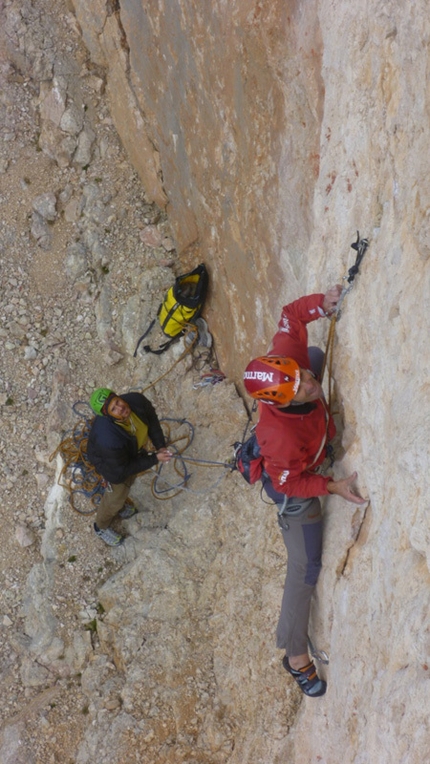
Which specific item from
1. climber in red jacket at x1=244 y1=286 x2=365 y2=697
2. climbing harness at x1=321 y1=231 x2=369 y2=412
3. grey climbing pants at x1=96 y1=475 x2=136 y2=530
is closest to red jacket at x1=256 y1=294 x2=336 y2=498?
climber in red jacket at x1=244 y1=286 x2=365 y2=697

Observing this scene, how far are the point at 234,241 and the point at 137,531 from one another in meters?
3.58

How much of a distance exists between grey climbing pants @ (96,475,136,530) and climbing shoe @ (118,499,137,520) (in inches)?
11.2

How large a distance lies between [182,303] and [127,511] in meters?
2.68

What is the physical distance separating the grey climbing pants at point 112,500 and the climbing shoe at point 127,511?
285 millimetres

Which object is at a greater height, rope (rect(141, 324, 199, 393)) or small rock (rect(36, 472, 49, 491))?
rope (rect(141, 324, 199, 393))

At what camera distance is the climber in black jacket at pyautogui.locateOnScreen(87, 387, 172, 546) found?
20.9 feet

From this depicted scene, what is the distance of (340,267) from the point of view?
4.46 meters

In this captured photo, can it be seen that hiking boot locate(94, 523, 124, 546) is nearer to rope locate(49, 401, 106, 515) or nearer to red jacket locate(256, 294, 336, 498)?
rope locate(49, 401, 106, 515)

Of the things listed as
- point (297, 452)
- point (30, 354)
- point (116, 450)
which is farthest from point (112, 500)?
point (297, 452)

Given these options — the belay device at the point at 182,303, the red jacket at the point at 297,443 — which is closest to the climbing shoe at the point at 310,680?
the red jacket at the point at 297,443

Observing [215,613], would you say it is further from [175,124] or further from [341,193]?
[175,124]

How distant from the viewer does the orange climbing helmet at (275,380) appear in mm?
4133

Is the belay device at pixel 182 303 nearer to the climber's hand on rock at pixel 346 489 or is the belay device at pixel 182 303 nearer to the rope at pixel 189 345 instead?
the rope at pixel 189 345

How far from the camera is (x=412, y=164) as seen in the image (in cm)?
331
